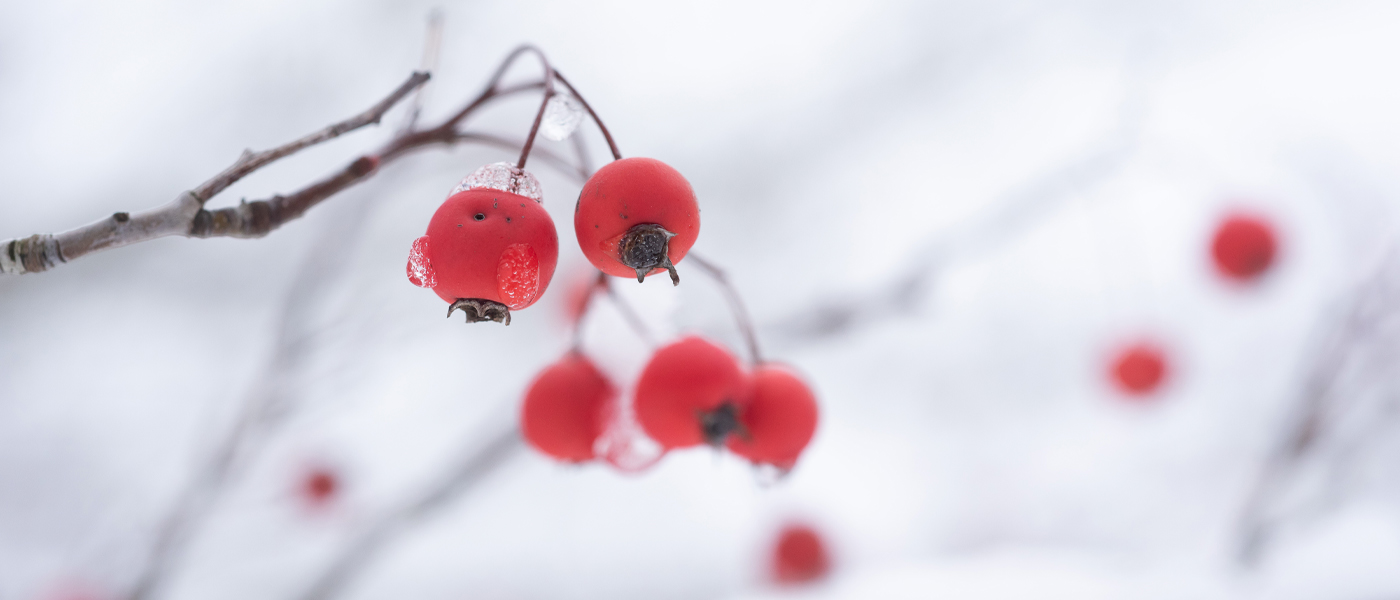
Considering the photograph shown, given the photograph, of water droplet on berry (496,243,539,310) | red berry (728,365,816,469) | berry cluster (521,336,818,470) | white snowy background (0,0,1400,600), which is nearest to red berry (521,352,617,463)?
berry cluster (521,336,818,470)

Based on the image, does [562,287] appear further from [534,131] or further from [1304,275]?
[1304,275]

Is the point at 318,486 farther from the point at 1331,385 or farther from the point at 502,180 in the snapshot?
the point at 1331,385

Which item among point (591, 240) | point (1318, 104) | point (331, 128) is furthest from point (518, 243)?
point (1318, 104)

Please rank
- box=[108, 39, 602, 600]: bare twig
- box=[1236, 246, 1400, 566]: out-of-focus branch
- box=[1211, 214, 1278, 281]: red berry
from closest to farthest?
box=[108, 39, 602, 600]: bare twig → box=[1236, 246, 1400, 566]: out-of-focus branch → box=[1211, 214, 1278, 281]: red berry

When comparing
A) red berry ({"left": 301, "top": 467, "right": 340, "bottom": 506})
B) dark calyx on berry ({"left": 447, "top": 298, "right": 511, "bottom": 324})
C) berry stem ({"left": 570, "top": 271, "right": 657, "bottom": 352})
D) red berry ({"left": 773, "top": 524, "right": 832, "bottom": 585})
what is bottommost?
dark calyx on berry ({"left": 447, "top": 298, "right": 511, "bottom": 324})

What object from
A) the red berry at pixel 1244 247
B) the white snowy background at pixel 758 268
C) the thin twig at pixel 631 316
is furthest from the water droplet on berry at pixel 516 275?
the red berry at pixel 1244 247

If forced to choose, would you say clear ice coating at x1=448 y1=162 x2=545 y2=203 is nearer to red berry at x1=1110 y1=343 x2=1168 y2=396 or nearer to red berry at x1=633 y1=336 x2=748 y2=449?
red berry at x1=633 y1=336 x2=748 y2=449
